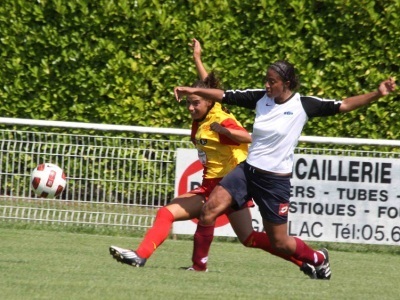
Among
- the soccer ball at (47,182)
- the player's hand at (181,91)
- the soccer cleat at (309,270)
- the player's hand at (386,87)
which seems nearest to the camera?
the player's hand at (386,87)

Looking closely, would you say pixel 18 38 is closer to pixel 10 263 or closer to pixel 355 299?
pixel 10 263

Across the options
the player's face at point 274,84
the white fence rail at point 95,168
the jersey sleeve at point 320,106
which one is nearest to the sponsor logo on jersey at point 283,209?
the jersey sleeve at point 320,106

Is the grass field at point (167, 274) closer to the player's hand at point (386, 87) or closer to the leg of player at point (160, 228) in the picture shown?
the leg of player at point (160, 228)

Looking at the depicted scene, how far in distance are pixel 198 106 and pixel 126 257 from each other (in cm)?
146

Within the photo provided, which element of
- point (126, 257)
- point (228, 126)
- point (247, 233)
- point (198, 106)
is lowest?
point (126, 257)

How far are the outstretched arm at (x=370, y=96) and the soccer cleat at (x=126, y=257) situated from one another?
2023mm

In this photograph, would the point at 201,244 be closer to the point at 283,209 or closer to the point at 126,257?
the point at 126,257

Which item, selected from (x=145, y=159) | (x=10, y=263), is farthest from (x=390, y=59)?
(x=10, y=263)

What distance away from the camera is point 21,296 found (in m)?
7.30

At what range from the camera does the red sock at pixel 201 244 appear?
9.20 metres

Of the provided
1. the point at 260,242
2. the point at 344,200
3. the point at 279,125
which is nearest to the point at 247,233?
the point at 260,242

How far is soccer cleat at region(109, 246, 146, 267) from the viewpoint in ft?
28.8

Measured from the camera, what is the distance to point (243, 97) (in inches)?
352

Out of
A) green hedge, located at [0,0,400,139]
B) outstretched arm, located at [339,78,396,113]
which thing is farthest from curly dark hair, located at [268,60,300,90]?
green hedge, located at [0,0,400,139]
